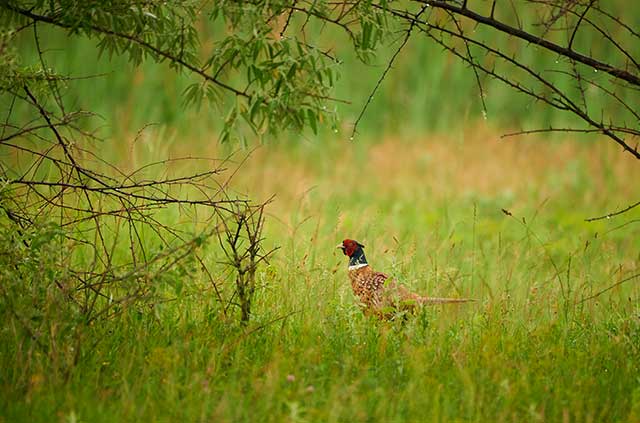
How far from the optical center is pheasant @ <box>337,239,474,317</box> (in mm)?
4957

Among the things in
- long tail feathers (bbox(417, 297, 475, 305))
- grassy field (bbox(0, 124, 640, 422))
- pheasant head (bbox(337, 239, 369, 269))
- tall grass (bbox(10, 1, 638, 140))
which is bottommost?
Result: grassy field (bbox(0, 124, 640, 422))

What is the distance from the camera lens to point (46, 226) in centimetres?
432

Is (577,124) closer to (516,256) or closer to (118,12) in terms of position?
(516,256)

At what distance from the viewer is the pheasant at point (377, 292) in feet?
16.3

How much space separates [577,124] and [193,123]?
16.8 feet

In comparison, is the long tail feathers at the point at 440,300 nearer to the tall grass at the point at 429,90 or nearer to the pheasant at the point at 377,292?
the pheasant at the point at 377,292

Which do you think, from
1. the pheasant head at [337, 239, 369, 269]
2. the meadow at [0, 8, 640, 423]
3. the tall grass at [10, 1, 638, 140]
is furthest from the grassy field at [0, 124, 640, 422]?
the tall grass at [10, 1, 638, 140]

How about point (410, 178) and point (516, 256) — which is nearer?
point (516, 256)

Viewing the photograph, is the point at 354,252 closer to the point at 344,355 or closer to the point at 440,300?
the point at 440,300

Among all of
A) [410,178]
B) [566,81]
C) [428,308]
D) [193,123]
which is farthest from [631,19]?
[428,308]

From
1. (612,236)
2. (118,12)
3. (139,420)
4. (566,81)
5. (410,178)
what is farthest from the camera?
(566,81)

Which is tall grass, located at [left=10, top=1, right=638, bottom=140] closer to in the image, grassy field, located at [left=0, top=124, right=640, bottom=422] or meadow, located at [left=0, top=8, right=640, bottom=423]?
meadow, located at [left=0, top=8, right=640, bottom=423]

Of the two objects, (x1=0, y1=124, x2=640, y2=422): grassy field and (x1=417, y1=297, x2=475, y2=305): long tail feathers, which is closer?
(x1=0, y1=124, x2=640, y2=422): grassy field

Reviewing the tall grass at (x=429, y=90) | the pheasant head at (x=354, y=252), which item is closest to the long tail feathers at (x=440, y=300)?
the pheasant head at (x=354, y=252)
